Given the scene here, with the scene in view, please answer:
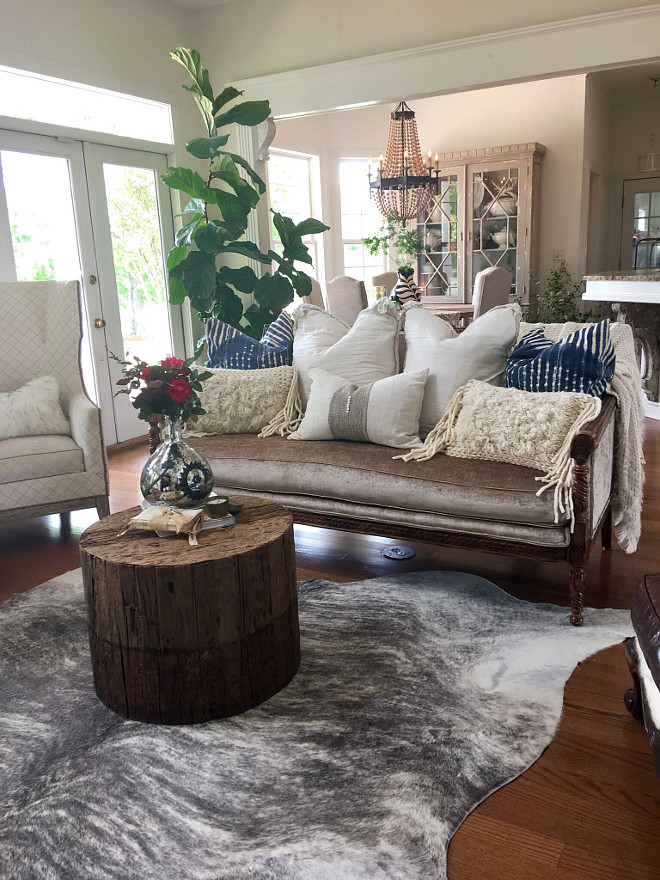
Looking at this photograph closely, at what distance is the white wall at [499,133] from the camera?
281 inches

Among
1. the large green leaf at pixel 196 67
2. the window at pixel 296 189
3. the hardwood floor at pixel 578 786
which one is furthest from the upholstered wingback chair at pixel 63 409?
the window at pixel 296 189

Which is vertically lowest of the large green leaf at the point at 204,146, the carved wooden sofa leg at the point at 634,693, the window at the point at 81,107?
the carved wooden sofa leg at the point at 634,693

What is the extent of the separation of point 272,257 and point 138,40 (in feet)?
6.56

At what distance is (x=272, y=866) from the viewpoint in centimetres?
147

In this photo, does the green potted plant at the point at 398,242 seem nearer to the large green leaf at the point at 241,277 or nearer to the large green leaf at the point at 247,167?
the large green leaf at the point at 247,167

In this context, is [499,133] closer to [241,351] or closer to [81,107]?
[81,107]

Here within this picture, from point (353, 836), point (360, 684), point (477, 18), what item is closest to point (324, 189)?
point (477, 18)

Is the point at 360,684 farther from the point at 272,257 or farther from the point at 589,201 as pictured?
the point at 589,201

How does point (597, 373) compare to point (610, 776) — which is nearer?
point (610, 776)

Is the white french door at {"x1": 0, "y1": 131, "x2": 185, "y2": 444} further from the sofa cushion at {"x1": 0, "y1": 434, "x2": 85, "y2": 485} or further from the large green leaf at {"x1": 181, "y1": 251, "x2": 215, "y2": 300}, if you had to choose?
the sofa cushion at {"x1": 0, "y1": 434, "x2": 85, "y2": 485}

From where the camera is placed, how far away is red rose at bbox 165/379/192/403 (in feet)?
7.11

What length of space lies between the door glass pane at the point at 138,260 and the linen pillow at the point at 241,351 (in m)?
1.70

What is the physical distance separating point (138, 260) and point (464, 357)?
10.3 feet

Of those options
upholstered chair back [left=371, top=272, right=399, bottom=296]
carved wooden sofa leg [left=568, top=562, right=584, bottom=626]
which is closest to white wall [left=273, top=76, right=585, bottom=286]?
upholstered chair back [left=371, top=272, right=399, bottom=296]
